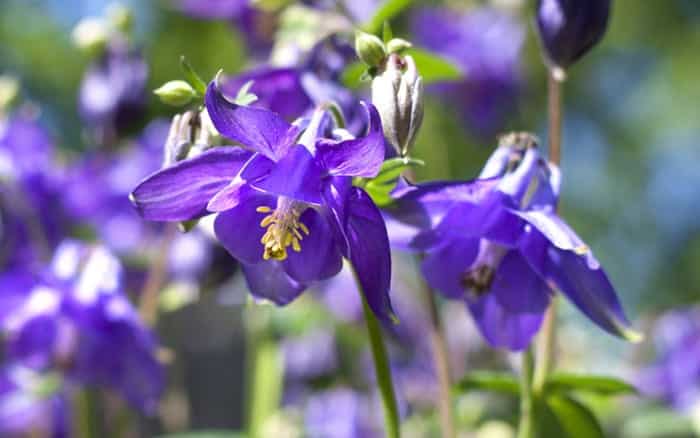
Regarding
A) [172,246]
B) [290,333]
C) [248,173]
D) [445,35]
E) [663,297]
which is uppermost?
[248,173]

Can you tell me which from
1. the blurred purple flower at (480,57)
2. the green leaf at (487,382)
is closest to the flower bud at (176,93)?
the green leaf at (487,382)

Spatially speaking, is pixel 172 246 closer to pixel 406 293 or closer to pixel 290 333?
pixel 290 333

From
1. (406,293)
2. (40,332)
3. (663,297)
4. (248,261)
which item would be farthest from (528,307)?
(663,297)

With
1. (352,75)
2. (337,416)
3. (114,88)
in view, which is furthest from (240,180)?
(337,416)

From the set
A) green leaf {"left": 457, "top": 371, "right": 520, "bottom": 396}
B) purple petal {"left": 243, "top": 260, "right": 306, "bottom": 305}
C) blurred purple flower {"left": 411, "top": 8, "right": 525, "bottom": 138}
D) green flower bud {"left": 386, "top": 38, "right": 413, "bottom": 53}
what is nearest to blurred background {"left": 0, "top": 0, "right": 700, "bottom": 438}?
blurred purple flower {"left": 411, "top": 8, "right": 525, "bottom": 138}

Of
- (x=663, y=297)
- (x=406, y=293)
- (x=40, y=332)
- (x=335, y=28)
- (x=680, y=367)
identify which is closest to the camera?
(x=335, y=28)

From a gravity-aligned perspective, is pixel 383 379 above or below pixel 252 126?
below

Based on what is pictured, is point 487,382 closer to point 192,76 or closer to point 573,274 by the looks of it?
point 573,274

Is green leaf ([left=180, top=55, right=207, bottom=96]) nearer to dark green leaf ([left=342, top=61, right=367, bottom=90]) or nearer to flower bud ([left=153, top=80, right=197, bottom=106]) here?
flower bud ([left=153, top=80, right=197, bottom=106])
